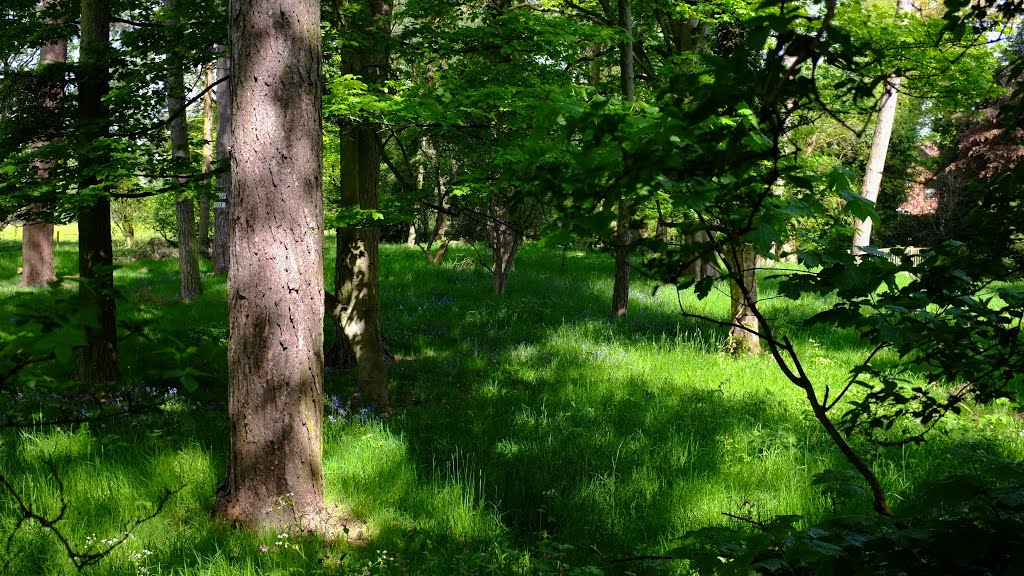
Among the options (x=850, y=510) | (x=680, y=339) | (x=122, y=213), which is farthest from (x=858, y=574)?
(x=122, y=213)

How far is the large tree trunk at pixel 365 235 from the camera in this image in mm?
6148

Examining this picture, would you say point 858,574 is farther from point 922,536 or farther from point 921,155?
point 921,155

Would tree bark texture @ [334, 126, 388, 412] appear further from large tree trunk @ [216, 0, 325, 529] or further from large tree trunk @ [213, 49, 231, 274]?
large tree trunk @ [213, 49, 231, 274]

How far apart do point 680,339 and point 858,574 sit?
7066 millimetres

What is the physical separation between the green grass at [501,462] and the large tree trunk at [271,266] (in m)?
0.29

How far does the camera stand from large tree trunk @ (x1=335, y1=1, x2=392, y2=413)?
615 centimetres

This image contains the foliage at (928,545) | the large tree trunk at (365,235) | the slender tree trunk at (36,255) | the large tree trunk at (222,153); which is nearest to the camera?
the foliage at (928,545)

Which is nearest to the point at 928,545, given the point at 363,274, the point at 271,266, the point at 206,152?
the point at 271,266

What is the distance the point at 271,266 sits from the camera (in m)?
3.74

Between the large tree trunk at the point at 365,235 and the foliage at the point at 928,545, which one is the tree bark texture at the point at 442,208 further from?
the foliage at the point at 928,545

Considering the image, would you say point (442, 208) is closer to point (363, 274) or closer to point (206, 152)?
point (363, 274)

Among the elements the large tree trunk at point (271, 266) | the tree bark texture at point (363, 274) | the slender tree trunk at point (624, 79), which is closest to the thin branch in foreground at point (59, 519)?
the large tree trunk at point (271, 266)

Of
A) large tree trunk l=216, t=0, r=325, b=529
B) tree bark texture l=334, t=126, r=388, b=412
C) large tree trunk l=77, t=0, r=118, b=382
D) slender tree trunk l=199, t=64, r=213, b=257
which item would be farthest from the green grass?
slender tree trunk l=199, t=64, r=213, b=257

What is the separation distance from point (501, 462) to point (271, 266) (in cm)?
216
